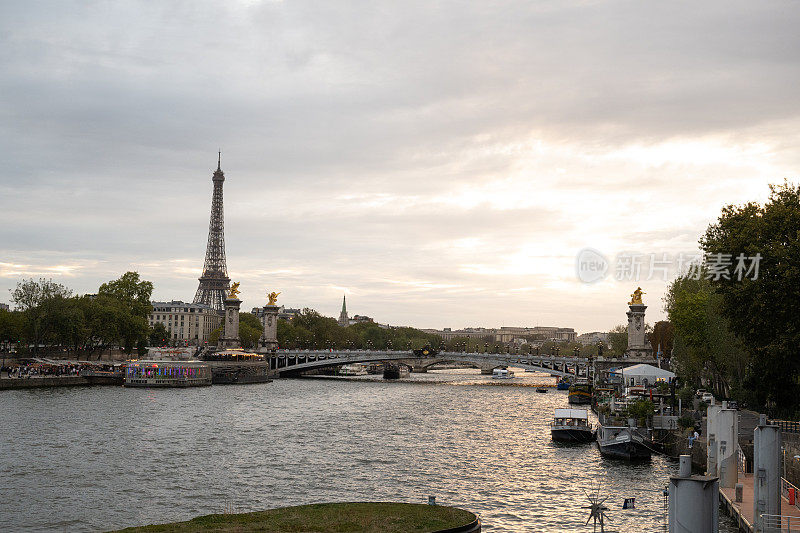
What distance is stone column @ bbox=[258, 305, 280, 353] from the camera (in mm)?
159250

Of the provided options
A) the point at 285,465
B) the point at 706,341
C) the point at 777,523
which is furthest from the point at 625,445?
the point at 706,341

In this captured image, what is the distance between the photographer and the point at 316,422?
66250 mm

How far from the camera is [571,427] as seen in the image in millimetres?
56625

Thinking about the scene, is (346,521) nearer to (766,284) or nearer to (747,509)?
(747,509)

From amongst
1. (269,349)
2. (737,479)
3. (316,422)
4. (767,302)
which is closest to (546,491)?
(737,479)

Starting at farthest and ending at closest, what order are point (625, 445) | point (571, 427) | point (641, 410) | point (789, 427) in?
point (571, 427) → point (641, 410) → point (625, 445) → point (789, 427)

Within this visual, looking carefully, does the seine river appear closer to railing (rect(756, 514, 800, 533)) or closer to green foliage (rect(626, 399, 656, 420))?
green foliage (rect(626, 399, 656, 420))

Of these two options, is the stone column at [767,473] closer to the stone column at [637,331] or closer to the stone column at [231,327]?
the stone column at [637,331]

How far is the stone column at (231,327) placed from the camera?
159375 millimetres

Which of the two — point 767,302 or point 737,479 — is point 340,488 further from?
point 767,302

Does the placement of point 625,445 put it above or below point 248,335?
below

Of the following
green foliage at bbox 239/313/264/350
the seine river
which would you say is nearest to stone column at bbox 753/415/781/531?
the seine river

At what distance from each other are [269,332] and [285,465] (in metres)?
119

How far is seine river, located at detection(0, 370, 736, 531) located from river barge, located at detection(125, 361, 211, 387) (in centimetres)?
2548
